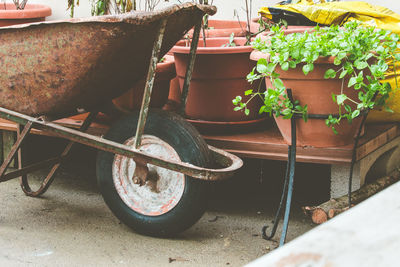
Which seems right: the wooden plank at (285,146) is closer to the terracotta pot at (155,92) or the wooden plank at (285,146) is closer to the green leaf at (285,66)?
the terracotta pot at (155,92)

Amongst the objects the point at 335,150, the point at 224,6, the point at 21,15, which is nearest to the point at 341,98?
the point at 335,150

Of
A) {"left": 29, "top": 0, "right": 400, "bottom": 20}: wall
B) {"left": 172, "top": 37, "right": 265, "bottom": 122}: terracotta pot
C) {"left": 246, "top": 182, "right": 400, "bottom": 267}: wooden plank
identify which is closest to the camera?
{"left": 246, "top": 182, "right": 400, "bottom": 267}: wooden plank

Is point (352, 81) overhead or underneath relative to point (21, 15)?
underneath

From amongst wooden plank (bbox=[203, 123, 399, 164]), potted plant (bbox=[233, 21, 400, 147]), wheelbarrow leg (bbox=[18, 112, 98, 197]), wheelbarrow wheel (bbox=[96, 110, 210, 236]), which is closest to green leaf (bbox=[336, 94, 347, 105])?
potted plant (bbox=[233, 21, 400, 147])

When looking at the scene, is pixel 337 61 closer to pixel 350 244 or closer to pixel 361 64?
pixel 361 64

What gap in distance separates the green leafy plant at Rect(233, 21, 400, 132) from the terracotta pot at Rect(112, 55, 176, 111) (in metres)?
0.79

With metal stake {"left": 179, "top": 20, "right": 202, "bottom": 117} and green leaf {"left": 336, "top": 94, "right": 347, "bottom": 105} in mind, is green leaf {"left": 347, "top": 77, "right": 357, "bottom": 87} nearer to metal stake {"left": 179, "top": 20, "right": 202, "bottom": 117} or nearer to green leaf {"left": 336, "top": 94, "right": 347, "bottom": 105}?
green leaf {"left": 336, "top": 94, "right": 347, "bottom": 105}

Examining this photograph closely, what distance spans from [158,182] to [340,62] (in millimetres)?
943

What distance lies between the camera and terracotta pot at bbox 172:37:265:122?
267 centimetres

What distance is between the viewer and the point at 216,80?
2711mm

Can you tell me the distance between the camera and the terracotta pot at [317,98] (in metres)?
A: 2.14

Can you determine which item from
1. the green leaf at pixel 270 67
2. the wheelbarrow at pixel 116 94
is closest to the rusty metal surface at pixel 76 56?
the wheelbarrow at pixel 116 94

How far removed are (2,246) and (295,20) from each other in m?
1.76

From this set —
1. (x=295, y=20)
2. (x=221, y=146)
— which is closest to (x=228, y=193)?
(x=221, y=146)
